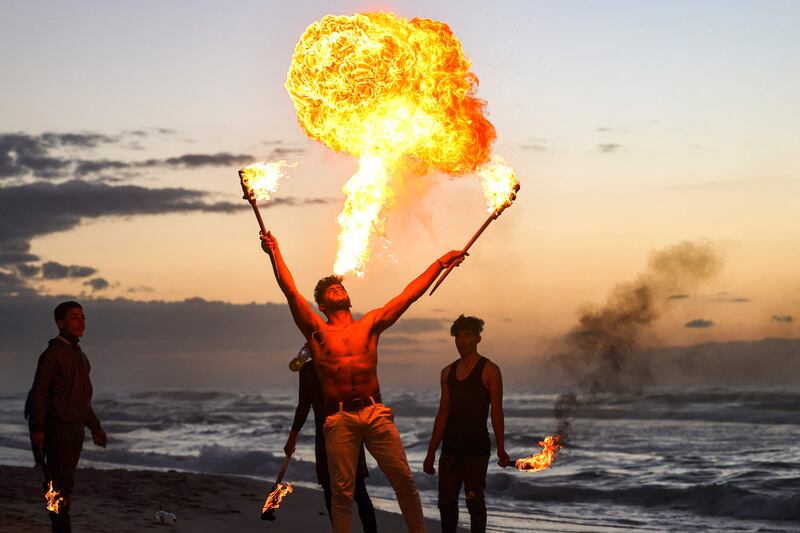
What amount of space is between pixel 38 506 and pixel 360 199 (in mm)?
5556

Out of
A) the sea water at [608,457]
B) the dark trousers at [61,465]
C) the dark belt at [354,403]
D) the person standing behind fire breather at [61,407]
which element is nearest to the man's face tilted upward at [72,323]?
the person standing behind fire breather at [61,407]

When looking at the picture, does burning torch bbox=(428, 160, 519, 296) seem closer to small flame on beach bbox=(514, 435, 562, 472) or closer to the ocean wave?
small flame on beach bbox=(514, 435, 562, 472)

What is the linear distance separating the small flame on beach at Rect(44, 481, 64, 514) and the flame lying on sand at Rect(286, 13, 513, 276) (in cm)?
296

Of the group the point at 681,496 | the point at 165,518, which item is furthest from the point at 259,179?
the point at 681,496

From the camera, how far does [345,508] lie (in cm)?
750

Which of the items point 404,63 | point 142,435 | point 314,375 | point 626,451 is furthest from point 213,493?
point 142,435

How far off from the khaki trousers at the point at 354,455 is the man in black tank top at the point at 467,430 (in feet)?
4.78

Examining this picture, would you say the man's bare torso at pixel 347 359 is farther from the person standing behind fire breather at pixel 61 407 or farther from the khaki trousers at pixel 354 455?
the person standing behind fire breather at pixel 61 407

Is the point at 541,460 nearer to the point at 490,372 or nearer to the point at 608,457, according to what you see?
the point at 490,372

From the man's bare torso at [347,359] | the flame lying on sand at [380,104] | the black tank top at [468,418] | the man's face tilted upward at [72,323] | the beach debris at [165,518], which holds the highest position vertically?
the flame lying on sand at [380,104]

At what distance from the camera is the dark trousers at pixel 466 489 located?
349 inches

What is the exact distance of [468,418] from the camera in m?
8.98

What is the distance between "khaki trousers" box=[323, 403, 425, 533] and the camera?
24.3 feet

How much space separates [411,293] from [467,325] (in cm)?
177
